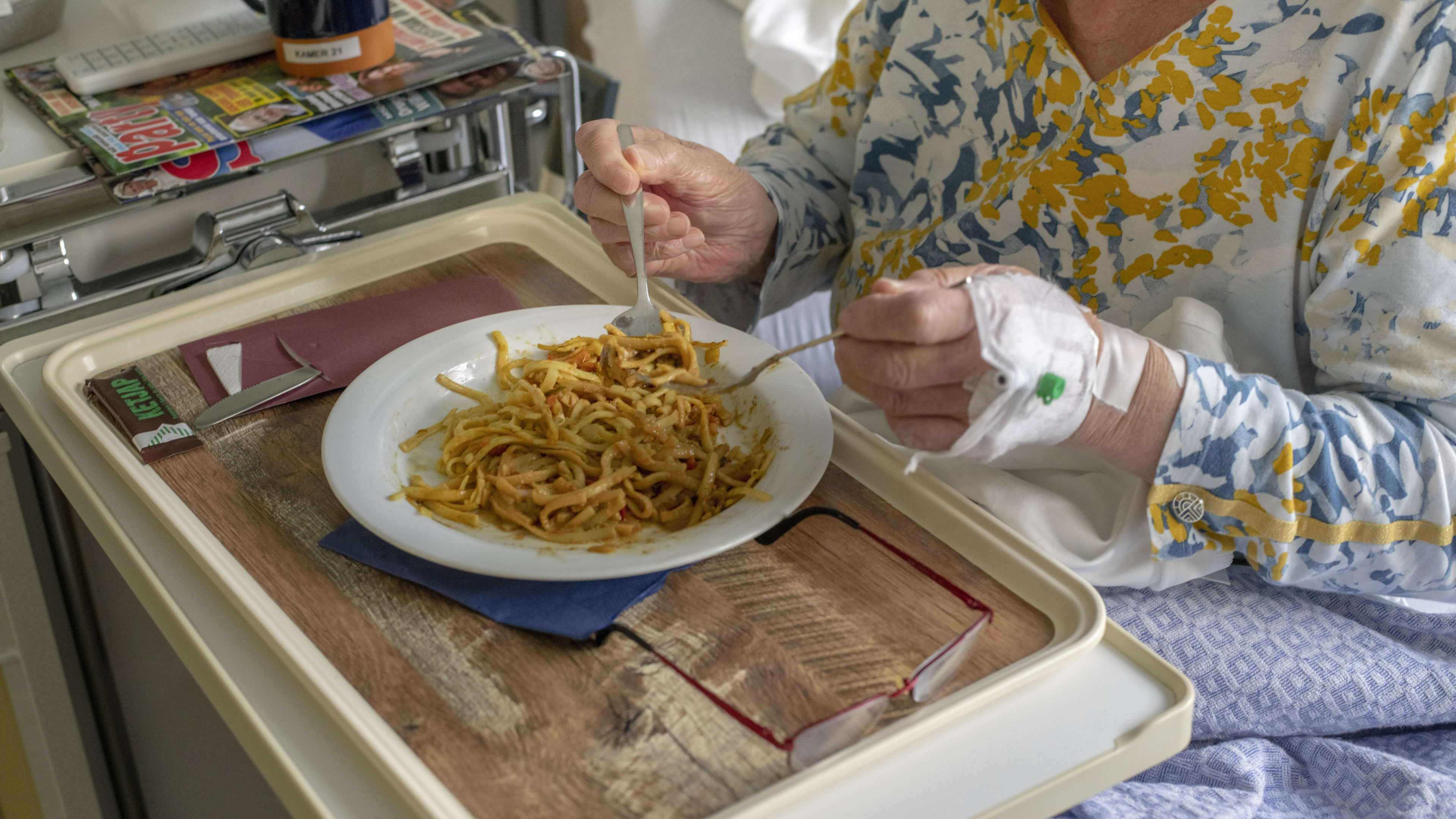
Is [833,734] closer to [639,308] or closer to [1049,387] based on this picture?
[1049,387]

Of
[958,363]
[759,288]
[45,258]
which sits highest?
[958,363]

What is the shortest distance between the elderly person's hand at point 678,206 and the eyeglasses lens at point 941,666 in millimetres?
519

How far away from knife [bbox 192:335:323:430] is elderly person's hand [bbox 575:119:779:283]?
310mm

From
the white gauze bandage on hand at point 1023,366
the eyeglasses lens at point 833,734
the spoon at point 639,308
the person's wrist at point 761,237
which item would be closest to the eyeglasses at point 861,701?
the eyeglasses lens at point 833,734

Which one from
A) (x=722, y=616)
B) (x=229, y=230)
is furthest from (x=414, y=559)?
(x=229, y=230)

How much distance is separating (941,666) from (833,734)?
0.32 ft

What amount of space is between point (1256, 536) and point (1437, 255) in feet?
0.85

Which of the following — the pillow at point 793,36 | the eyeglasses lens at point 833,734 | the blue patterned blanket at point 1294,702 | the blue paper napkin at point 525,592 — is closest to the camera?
the eyeglasses lens at point 833,734

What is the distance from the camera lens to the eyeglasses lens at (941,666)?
29.2 inches

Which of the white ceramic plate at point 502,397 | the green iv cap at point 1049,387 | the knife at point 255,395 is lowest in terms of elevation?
the knife at point 255,395

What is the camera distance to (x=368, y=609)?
822mm

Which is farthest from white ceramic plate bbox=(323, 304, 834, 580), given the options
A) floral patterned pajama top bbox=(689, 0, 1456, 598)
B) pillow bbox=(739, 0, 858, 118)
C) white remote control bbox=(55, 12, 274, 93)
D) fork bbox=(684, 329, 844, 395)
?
pillow bbox=(739, 0, 858, 118)

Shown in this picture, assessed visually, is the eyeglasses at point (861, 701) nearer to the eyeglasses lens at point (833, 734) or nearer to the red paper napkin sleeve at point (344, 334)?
the eyeglasses lens at point (833, 734)

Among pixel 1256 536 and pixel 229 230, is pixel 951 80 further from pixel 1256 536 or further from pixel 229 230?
pixel 229 230
